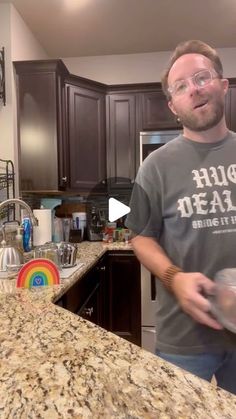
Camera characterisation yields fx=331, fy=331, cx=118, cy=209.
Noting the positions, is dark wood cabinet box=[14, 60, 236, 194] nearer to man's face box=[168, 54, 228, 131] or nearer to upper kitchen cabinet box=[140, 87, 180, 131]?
upper kitchen cabinet box=[140, 87, 180, 131]

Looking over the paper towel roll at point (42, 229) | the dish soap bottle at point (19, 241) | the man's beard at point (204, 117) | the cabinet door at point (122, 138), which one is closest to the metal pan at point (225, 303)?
the man's beard at point (204, 117)

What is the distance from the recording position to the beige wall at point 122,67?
10.4ft

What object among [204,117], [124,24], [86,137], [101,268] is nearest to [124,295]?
[101,268]

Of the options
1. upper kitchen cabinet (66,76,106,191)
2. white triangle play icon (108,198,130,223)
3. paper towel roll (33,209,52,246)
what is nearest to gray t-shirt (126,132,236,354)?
paper towel roll (33,209,52,246)

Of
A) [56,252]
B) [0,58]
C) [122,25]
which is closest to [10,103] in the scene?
[0,58]

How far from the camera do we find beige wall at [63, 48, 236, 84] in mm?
3166

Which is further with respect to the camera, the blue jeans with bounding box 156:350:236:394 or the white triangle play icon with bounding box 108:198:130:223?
the white triangle play icon with bounding box 108:198:130:223

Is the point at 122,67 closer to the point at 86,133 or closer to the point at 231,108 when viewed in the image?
the point at 86,133

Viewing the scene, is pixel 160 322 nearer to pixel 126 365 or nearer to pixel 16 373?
pixel 126 365

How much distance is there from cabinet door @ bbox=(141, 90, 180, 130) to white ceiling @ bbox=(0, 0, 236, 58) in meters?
0.48

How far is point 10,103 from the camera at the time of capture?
2350 mm

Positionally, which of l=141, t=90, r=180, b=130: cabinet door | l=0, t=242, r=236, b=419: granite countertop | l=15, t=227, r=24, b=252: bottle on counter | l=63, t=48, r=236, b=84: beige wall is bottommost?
l=0, t=242, r=236, b=419: granite countertop

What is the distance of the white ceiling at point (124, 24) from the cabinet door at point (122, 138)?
0.48m

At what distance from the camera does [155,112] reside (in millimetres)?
2947
